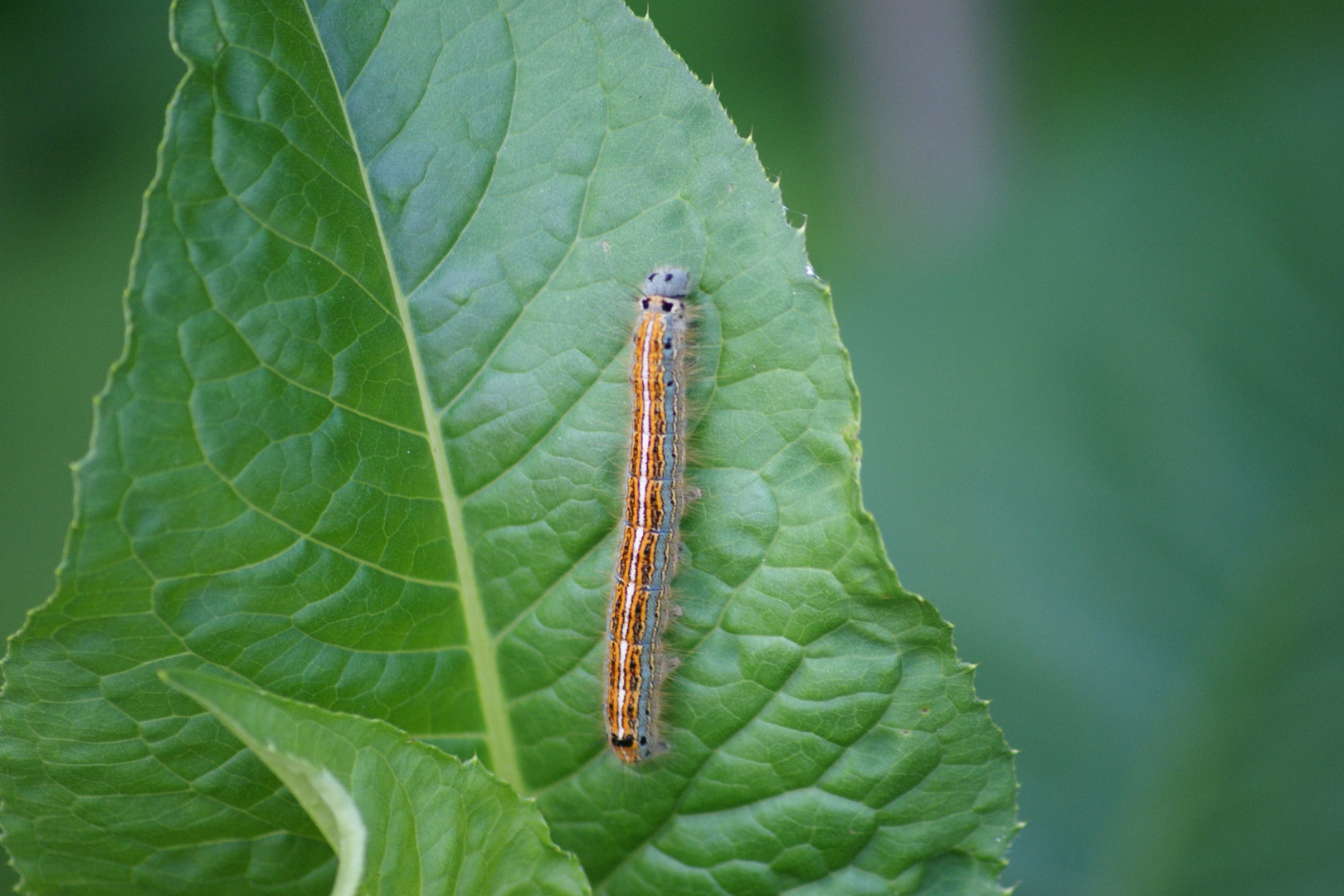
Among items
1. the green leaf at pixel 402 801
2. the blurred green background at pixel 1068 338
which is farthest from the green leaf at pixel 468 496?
the blurred green background at pixel 1068 338

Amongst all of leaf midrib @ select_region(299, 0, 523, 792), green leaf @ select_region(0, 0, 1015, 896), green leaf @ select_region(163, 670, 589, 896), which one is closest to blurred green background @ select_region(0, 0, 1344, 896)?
green leaf @ select_region(0, 0, 1015, 896)

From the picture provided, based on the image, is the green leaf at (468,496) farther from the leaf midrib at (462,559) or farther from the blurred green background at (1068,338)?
the blurred green background at (1068,338)

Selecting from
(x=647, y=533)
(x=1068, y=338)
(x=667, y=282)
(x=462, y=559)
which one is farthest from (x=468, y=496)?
(x=1068, y=338)

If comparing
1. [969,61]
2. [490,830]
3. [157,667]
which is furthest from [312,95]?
[969,61]

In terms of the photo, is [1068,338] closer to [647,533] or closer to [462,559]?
[647,533]

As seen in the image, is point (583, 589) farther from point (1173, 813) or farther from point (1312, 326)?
point (1312, 326)

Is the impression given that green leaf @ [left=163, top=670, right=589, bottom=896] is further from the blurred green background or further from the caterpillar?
the blurred green background
